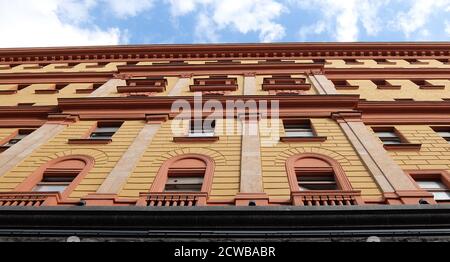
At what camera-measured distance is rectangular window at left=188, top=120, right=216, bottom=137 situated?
1508 centimetres

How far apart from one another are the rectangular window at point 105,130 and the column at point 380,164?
29.0 ft

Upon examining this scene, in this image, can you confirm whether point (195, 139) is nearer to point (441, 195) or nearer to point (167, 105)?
point (167, 105)

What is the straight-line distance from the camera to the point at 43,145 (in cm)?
1397

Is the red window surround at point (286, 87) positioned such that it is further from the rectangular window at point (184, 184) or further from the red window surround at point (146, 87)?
the rectangular window at point (184, 184)

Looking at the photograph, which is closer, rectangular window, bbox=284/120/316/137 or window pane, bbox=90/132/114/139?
rectangular window, bbox=284/120/316/137

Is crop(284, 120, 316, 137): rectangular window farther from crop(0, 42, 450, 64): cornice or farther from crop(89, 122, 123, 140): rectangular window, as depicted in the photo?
crop(0, 42, 450, 64): cornice

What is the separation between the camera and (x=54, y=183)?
39.7 feet

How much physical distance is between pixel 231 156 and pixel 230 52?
16.8 metres

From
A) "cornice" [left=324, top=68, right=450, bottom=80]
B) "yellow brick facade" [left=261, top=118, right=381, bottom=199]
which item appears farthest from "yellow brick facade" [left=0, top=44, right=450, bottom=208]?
"cornice" [left=324, top=68, right=450, bottom=80]

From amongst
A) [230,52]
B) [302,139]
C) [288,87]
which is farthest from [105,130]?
[230,52]

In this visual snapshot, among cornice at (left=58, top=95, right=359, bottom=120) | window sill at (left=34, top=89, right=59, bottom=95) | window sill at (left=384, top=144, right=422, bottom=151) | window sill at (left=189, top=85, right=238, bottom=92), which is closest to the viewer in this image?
window sill at (left=384, top=144, right=422, bottom=151)

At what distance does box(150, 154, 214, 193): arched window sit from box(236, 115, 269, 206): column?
3.40 feet
